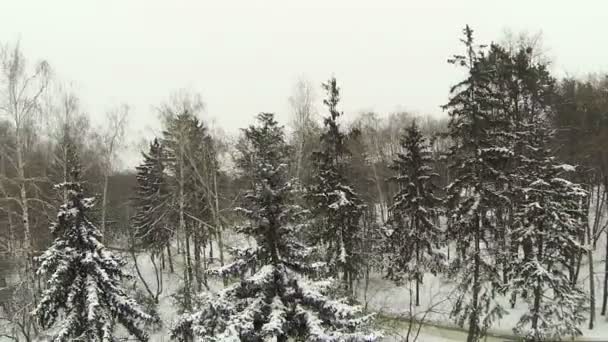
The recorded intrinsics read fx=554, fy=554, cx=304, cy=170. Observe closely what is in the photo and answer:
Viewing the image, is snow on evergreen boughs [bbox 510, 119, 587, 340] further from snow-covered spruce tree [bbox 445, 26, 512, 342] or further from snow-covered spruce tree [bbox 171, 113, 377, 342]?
snow-covered spruce tree [bbox 171, 113, 377, 342]

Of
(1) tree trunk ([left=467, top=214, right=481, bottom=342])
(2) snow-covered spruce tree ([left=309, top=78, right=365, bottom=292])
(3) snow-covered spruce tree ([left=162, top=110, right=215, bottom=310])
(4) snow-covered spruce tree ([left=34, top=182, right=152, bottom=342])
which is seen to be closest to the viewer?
(4) snow-covered spruce tree ([left=34, top=182, right=152, bottom=342])

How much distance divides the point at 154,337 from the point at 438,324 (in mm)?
15866

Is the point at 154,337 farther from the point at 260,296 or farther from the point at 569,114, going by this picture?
the point at 569,114

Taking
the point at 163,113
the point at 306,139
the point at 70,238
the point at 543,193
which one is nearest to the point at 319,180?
the point at 306,139

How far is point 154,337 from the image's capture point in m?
30.3

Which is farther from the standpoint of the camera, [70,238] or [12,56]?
[12,56]

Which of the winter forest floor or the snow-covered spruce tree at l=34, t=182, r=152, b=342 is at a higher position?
the snow-covered spruce tree at l=34, t=182, r=152, b=342

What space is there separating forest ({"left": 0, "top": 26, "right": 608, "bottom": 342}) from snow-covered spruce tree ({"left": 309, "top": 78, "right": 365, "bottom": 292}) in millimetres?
100

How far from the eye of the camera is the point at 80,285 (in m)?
16.2

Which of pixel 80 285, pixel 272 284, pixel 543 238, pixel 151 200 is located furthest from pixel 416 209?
pixel 80 285

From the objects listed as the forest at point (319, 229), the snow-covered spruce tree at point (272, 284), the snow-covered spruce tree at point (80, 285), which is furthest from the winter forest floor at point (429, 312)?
the snow-covered spruce tree at point (272, 284)

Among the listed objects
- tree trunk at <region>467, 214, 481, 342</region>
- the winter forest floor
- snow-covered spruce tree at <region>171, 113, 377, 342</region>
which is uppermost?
snow-covered spruce tree at <region>171, 113, 377, 342</region>

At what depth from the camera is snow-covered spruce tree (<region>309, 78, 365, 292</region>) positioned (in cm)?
2830

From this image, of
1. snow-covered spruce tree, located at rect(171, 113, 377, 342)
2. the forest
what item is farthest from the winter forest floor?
snow-covered spruce tree, located at rect(171, 113, 377, 342)
